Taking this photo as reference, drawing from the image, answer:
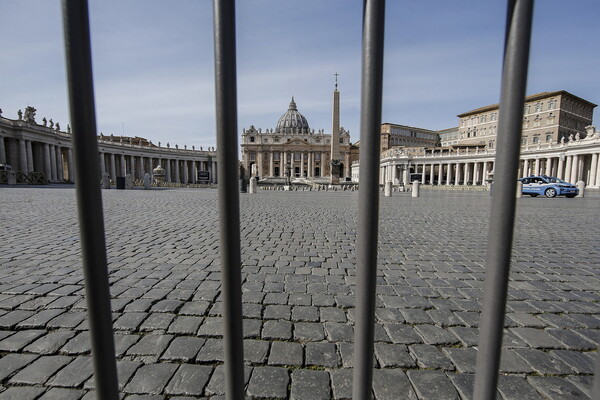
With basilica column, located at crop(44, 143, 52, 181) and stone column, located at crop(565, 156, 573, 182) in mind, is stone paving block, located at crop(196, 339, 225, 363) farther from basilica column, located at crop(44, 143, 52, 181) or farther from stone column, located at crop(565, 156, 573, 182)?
stone column, located at crop(565, 156, 573, 182)

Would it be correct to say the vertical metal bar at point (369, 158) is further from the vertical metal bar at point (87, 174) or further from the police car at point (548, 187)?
the police car at point (548, 187)

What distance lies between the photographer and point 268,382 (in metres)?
1.96

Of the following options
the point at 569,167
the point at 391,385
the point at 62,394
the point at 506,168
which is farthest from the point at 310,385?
the point at 569,167

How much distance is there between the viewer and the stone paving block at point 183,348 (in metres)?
2.19

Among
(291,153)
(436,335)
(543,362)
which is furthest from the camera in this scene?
(291,153)

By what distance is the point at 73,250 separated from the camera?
5.03 m

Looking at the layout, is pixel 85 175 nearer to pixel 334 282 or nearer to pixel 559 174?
pixel 334 282

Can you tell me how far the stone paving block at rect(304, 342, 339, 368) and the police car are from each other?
1098 inches

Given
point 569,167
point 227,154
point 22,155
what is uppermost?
point 22,155

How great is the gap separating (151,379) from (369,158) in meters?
1.97

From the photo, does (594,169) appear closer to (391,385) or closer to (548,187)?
(548,187)

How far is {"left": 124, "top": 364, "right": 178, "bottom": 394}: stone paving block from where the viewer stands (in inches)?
73.8

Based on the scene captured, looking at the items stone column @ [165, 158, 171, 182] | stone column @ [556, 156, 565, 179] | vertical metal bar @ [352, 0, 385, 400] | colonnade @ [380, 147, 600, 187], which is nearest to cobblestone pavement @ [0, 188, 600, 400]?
vertical metal bar @ [352, 0, 385, 400]

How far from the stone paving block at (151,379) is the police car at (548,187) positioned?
94.4ft
